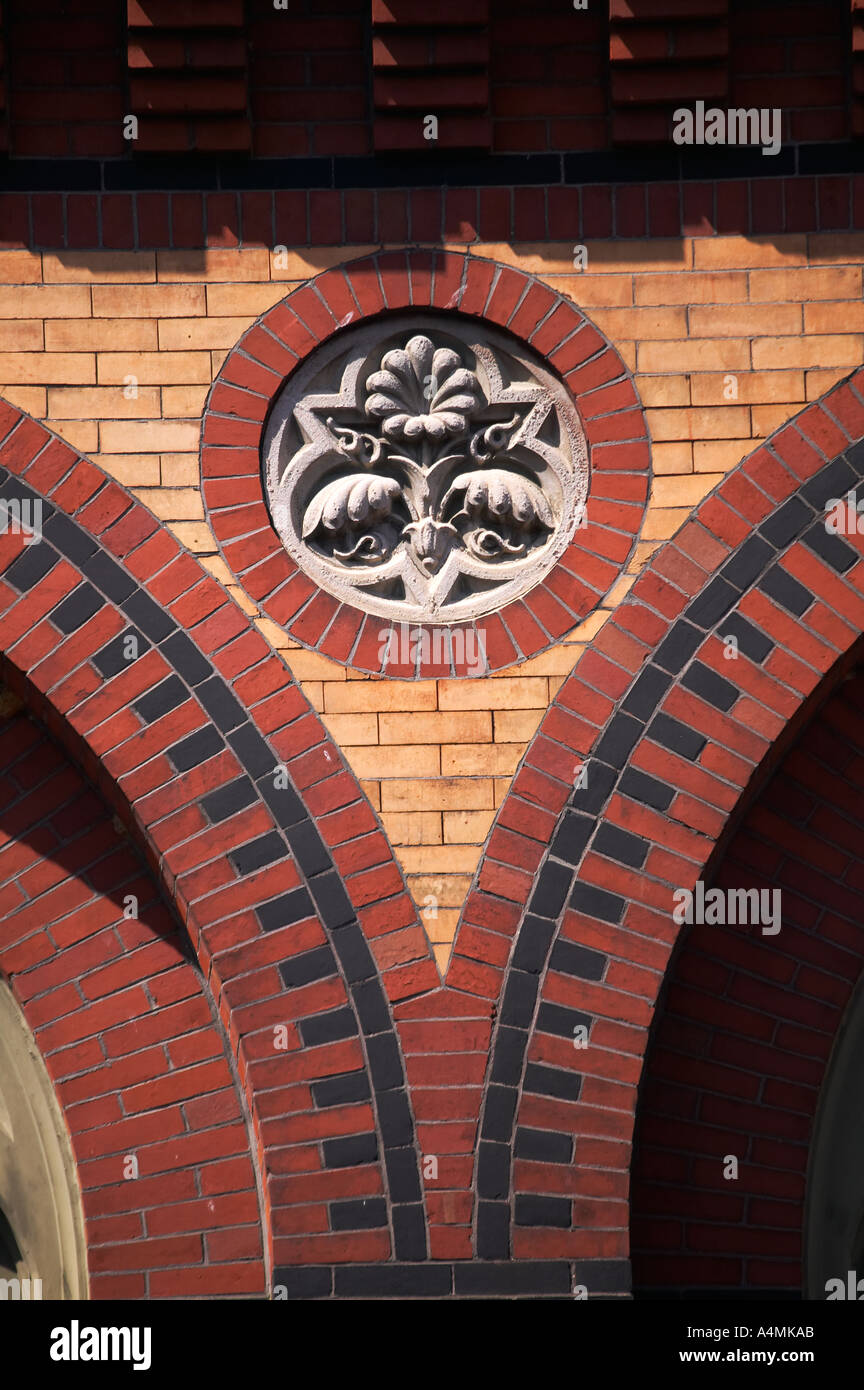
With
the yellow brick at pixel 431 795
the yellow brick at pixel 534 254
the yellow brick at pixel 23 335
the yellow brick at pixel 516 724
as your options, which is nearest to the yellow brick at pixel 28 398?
the yellow brick at pixel 23 335

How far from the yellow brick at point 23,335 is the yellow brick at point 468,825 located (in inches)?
67.0

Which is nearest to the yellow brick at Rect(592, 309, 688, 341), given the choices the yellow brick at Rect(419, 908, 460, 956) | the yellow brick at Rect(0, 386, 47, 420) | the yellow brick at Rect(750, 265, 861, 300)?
the yellow brick at Rect(750, 265, 861, 300)

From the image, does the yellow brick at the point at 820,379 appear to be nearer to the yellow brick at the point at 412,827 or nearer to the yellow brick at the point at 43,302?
the yellow brick at the point at 412,827

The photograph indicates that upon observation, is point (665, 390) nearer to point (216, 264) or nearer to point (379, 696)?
point (379, 696)

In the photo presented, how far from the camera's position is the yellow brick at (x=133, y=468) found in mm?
4496

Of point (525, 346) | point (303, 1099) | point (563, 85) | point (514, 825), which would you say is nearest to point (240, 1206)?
point (303, 1099)

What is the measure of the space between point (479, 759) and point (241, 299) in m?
1.42

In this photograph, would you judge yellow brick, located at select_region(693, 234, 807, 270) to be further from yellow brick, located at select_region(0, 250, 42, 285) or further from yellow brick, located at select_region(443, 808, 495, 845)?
yellow brick, located at select_region(0, 250, 42, 285)

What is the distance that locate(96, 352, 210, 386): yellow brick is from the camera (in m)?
4.55

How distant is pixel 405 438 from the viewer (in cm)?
455

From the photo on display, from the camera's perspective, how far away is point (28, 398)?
14.9 ft

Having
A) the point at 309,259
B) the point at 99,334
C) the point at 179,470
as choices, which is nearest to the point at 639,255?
the point at 309,259

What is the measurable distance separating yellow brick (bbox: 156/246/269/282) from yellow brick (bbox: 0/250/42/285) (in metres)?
0.33

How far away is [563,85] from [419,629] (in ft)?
5.20
